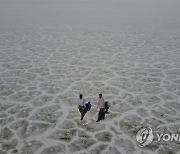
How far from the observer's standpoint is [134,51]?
51.9ft

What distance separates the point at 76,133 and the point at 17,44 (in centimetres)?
1180

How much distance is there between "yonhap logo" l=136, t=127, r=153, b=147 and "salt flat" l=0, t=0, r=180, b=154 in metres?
0.14

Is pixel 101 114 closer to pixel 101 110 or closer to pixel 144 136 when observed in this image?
pixel 101 110

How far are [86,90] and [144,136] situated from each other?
143 inches

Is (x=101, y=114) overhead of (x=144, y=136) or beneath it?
overhead

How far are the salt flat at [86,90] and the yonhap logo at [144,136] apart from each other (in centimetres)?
14

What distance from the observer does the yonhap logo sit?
6957mm

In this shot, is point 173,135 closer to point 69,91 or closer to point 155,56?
point 69,91

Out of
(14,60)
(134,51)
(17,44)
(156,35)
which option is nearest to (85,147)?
(14,60)

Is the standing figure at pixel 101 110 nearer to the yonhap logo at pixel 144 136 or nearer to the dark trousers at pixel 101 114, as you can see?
the dark trousers at pixel 101 114

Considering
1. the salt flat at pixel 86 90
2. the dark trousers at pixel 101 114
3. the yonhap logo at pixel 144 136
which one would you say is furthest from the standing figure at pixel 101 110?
the yonhap logo at pixel 144 136

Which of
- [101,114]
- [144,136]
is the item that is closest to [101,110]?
[101,114]

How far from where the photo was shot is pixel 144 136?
7.16 metres

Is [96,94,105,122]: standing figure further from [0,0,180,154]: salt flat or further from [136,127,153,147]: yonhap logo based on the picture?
[136,127,153,147]: yonhap logo
